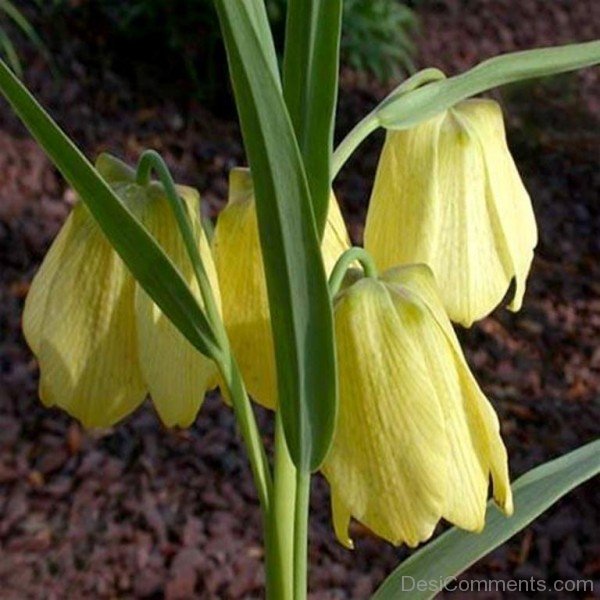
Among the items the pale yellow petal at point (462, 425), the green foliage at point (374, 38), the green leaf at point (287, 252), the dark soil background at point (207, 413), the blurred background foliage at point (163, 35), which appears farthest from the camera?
the green foliage at point (374, 38)

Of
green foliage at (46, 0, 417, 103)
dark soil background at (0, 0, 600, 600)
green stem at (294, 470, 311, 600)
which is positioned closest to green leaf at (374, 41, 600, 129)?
green stem at (294, 470, 311, 600)

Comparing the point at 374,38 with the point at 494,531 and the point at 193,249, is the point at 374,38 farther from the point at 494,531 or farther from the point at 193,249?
the point at 193,249

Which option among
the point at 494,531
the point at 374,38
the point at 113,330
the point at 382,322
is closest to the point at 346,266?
the point at 382,322

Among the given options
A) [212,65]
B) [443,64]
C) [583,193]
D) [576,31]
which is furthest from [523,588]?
[576,31]

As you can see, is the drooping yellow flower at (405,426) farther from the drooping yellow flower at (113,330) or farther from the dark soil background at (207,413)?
the dark soil background at (207,413)

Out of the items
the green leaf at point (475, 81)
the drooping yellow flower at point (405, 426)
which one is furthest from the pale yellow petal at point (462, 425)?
the green leaf at point (475, 81)

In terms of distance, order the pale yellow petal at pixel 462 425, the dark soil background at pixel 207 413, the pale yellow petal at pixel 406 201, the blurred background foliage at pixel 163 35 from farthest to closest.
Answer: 1. the blurred background foliage at pixel 163 35
2. the dark soil background at pixel 207 413
3. the pale yellow petal at pixel 406 201
4. the pale yellow petal at pixel 462 425

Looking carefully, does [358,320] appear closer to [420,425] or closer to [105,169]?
[420,425]

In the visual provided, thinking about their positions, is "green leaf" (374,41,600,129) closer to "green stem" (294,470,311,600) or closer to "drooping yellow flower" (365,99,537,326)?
"drooping yellow flower" (365,99,537,326)
